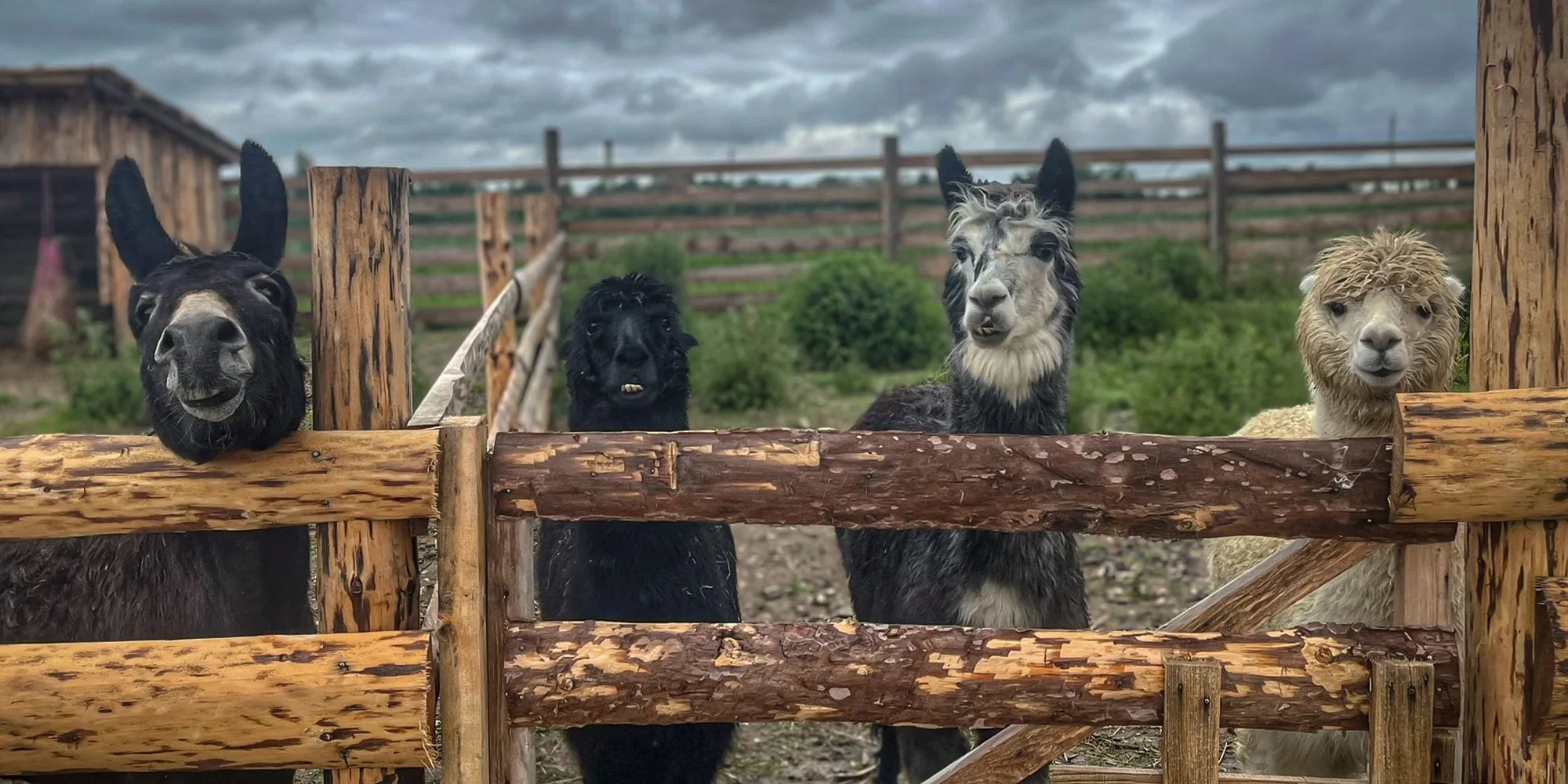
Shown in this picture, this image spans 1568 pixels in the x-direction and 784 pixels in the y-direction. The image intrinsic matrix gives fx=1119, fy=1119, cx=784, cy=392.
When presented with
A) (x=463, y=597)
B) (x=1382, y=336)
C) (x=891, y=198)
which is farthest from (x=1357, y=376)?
(x=891, y=198)

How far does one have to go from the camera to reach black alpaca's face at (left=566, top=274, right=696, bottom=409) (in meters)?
Answer: 4.04

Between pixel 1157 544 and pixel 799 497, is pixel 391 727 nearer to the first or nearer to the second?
pixel 799 497

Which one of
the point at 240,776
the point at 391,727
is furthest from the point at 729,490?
the point at 240,776

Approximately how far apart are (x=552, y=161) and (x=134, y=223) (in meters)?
15.6

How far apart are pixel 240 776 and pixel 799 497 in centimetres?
204

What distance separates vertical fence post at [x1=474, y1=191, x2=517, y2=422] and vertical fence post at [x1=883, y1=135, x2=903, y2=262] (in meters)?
8.68

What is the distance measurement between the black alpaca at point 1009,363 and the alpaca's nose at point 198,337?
214cm

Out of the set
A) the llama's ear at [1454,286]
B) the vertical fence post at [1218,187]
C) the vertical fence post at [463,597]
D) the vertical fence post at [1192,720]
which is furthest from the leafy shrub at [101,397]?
the vertical fence post at [1218,187]

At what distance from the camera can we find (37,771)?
3.03 m

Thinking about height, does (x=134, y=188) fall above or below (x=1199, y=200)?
below

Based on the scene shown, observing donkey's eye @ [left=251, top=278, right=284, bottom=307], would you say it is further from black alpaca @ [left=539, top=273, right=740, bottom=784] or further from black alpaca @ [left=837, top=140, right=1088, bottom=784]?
black alpaca @ [left=837, top=140, right=1088, bottom=784]

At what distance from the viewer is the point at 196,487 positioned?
2990 millimetres

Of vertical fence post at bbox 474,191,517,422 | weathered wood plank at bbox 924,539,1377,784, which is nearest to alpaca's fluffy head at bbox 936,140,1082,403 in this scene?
weathered wood plank at bbox 924,539,1377,784

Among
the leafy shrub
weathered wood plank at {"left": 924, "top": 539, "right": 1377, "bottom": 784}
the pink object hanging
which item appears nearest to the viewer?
weathered wood plank at {"left": 924, "top": 539, "right": 1377, "bottom": 784}
